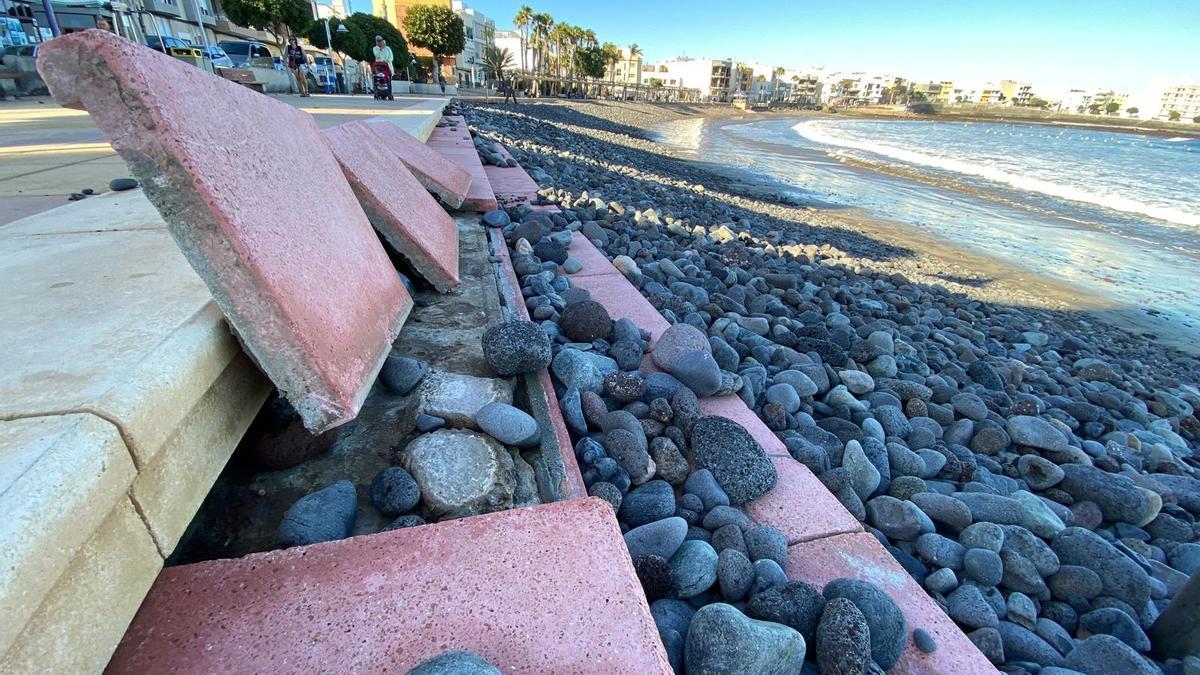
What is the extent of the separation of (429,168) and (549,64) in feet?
236

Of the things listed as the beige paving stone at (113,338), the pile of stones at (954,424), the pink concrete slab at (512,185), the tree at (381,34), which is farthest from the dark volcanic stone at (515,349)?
the tree at (381,34)

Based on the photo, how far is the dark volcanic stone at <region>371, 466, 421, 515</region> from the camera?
129cm

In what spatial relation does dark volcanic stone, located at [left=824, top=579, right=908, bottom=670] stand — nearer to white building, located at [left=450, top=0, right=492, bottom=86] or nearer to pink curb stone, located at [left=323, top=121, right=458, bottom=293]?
pink curb stone, located at [left=323, top=121, right=458, bottom=293]

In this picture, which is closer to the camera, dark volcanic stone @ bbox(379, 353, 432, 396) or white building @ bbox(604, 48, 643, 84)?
dark volcanic stone @ bbox(379, 353, 432, 396)

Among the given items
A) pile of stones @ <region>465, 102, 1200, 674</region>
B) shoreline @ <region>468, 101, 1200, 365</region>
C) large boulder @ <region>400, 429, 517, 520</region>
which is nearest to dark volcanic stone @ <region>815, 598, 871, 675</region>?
pile of stones @ <region>465, 102, 1200, 674</region>

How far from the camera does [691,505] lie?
1.70 metres

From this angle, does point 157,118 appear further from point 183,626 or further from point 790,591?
point 790,591

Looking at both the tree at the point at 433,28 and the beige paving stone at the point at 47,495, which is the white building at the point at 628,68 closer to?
the tree at the point at 433,28

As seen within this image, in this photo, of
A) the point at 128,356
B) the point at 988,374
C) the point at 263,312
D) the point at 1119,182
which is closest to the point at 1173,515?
the point at 988,374

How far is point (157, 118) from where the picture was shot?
0.97m

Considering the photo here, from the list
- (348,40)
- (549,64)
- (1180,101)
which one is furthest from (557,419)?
(1180,101)

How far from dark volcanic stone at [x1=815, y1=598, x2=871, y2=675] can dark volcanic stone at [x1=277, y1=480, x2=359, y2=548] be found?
1085 millimetres

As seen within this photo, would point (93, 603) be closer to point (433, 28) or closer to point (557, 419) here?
point (557, 419)

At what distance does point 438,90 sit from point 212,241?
3745cm
